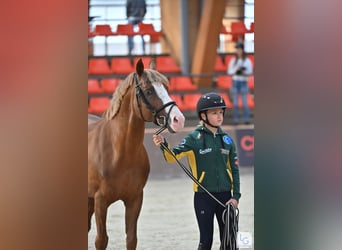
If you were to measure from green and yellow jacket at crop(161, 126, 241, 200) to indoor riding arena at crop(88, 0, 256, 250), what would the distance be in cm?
5

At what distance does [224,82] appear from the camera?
4.64m

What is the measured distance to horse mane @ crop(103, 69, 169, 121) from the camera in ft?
11.4

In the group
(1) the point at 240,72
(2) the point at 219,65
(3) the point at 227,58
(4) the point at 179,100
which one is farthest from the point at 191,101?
(3) the point at 227,58

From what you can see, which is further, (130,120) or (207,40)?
(207,40)

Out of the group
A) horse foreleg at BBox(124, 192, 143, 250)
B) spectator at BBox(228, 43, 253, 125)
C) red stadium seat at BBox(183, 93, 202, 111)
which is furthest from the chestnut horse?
spectator at BBox(228, 43, 253, 125)

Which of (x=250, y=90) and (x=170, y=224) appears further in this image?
(x=250, y=90)

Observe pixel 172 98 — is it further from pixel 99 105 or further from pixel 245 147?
pixel 245 147

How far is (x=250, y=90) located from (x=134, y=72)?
124 cm

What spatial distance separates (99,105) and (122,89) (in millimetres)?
198

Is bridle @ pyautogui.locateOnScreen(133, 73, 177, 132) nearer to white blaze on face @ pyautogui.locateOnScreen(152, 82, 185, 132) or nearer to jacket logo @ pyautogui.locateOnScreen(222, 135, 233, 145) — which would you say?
white blaze on face @ pyautogui.locateOnScreen(152, 82, 185, 132)

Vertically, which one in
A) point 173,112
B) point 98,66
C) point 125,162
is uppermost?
point 98,66
